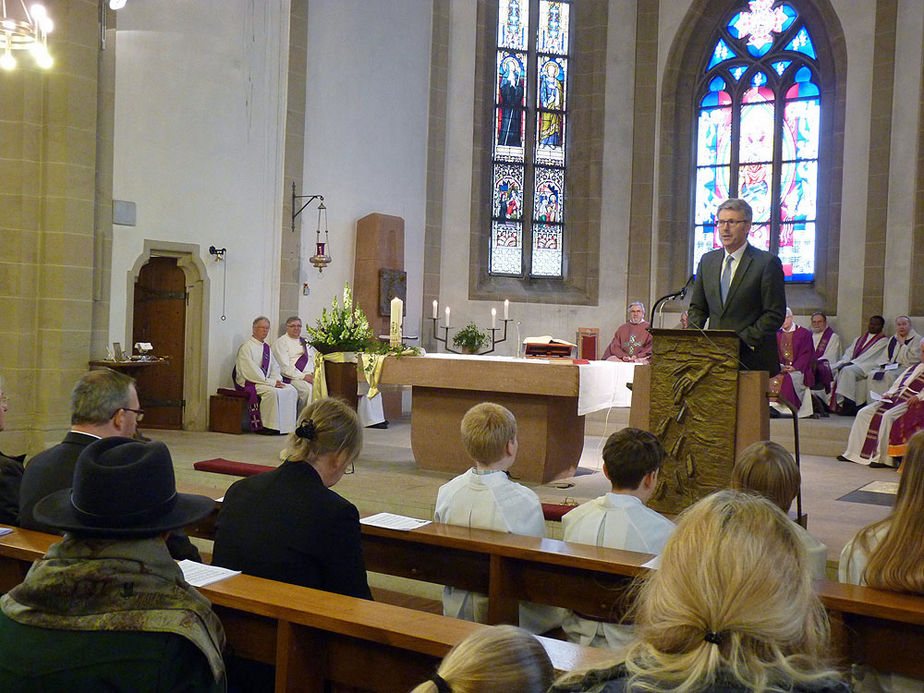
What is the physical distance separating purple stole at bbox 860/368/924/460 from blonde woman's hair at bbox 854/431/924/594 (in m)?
6.38

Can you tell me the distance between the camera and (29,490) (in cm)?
329

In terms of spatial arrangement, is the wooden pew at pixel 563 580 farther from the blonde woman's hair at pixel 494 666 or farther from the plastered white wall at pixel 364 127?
the plastered white wall at pixel 364 127

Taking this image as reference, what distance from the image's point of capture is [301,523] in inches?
108

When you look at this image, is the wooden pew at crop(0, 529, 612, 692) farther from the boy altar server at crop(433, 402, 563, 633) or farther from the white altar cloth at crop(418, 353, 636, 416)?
the white altar cloth at crop(418, 353, 636, 416)

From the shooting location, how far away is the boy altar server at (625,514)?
331 centimetres

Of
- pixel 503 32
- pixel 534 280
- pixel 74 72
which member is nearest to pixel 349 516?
pixel 74 72

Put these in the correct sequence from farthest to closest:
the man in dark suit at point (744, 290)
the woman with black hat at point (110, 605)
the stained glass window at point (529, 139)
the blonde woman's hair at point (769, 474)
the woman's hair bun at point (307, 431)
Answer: the stained glass window at point (529, 139) → the man in dark suit at point (744, 290) → the blonde woman's hair at point (769, 474) → the woman's hair bun at point (307, 431) → the woman with black hat at point (110, 605)

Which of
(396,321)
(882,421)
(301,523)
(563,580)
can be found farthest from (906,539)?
(882,421)

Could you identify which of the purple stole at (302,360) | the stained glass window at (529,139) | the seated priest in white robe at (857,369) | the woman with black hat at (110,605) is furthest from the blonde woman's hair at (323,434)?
the stained glass window at (529,139)

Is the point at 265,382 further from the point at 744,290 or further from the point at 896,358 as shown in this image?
the point at 896,358

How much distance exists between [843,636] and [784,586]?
162cm

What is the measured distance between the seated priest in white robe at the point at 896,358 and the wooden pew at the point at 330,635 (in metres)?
9.23

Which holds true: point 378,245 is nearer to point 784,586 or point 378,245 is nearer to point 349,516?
point 349,516

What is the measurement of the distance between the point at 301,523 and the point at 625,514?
1.21 m
